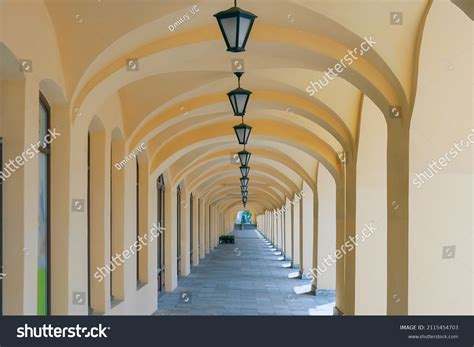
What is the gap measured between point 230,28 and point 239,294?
13.8 metres

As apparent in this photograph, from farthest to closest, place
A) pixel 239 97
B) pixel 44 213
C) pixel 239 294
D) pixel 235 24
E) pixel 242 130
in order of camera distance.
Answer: pixel 239 294 < pixel 242 130 < pixel 239 97 < pixel 44 213 < pixel 235 24

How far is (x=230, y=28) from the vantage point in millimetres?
6082

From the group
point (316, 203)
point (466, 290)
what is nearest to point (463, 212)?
point (466, 290)

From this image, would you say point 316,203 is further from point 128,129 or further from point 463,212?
point 463,212

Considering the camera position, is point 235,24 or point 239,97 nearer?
point 235,24

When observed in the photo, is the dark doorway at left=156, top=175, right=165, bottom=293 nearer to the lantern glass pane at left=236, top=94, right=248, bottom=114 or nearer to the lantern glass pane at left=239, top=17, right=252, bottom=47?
the lantern glass pane at left=236, top=94, right=248, bottom=114

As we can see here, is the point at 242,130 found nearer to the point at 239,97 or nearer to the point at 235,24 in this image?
the point at 239,97

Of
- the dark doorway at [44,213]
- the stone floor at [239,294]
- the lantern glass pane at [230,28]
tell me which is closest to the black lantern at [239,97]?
the dark doorway at [44,213]

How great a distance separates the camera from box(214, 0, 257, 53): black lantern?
597cm

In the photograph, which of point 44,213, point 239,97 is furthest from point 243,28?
point 44,213

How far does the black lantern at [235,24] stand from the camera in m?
5.97

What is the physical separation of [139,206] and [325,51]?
7.40 meters

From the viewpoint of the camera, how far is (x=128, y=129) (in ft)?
38.6
